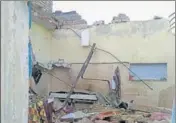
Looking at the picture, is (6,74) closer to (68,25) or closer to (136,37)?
(136,37)

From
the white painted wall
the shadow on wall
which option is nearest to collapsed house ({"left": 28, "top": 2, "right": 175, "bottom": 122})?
the shadow on wall

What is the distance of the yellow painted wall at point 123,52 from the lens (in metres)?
10.1

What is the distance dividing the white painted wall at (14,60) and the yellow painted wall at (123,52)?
7.58 m

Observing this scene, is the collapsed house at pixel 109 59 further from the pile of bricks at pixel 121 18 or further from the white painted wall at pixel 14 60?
the white painted wall at pixel 14 60

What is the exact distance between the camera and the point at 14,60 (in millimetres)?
2926

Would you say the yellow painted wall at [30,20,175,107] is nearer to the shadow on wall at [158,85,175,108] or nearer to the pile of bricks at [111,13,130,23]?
the shadow on wall at [158,85,175,108]

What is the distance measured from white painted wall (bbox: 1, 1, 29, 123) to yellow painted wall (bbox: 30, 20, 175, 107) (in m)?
7.58

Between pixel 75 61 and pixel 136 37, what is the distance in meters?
2.29

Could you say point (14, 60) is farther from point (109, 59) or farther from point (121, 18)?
point (121, 18)

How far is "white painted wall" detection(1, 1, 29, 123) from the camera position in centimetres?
285

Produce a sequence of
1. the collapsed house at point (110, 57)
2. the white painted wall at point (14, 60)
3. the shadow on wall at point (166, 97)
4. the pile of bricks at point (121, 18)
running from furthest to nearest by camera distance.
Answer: the pile of bricks at point (121, 18)
the collapsed house at point (110, 57)
the shadow on wall at point (166, 97)
the white painted wall at point (14, 60)

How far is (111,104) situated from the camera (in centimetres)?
924

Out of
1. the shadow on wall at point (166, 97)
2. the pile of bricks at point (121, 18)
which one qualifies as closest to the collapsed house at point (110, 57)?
the shadow on wall at point (166, 97)

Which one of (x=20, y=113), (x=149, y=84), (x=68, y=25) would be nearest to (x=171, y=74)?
(x=149, y=84)
